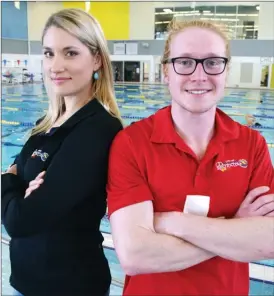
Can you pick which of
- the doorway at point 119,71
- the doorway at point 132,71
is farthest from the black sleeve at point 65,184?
the doorway at point 119,71

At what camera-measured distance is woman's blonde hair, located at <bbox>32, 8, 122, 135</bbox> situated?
3.79ft

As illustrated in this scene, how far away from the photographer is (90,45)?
47.0 inches

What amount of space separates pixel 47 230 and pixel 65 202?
141mm

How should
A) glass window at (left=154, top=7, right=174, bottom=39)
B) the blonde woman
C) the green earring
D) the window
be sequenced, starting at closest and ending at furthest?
1. the blonde woman
2. the green earring
3. the window
4. glass window at (left=154, top=7, right=174, bottom=39)

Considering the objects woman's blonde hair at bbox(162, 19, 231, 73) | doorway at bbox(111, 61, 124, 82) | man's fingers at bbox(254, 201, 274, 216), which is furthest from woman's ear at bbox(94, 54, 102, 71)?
doorway at bbox(111, 61, 124, 82)

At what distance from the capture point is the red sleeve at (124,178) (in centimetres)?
108

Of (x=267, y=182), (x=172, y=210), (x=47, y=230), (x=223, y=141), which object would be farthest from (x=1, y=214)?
(x=267, y=182)

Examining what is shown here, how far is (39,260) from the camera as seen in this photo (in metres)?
1.16

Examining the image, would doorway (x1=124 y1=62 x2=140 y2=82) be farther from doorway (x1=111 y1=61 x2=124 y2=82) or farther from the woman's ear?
the woman's ear

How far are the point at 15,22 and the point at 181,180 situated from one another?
21.5 meters

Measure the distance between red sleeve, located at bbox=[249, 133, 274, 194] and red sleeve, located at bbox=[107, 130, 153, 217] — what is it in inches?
13.8

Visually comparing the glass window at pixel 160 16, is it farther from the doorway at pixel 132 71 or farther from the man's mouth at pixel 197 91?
the man's mouth at pixel 197 91

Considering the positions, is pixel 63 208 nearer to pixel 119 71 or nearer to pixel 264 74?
pixel 264 74

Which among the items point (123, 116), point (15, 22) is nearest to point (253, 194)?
point (123, 116)
